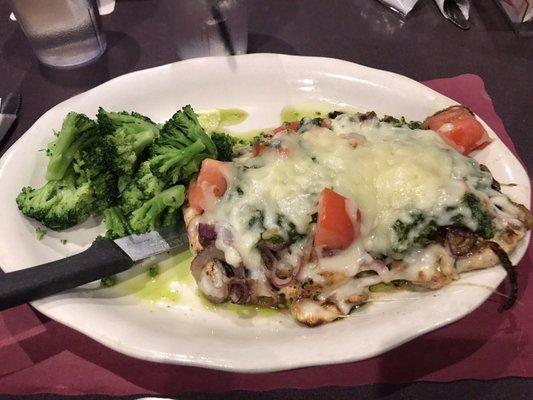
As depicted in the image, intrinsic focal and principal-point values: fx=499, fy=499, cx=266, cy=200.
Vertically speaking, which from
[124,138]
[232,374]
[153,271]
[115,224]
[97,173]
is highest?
[124,138]

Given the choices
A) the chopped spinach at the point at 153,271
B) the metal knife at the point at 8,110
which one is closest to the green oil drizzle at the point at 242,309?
the chopped spinach at the point at 153,271

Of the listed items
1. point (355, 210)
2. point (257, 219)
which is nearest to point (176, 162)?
point (257, 219)

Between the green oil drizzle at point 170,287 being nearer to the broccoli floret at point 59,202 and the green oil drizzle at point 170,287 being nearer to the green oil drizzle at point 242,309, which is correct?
the green oil drizzle at point 242,309

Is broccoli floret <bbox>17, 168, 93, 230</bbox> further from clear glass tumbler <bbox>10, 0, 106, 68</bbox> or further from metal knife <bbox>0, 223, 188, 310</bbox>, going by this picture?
clear glass tumbler <bbox>10, 0, 106, 68</bbox>

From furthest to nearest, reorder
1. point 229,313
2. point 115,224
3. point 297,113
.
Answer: point 297,113, point 115,224, point 229,313

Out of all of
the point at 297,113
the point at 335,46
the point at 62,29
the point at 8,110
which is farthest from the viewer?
the point at 335,46

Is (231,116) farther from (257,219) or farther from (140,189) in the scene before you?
(257,219)

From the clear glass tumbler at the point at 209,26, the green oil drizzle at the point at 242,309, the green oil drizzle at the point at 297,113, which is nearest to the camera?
the green oil drizzle at the point at 242,309
